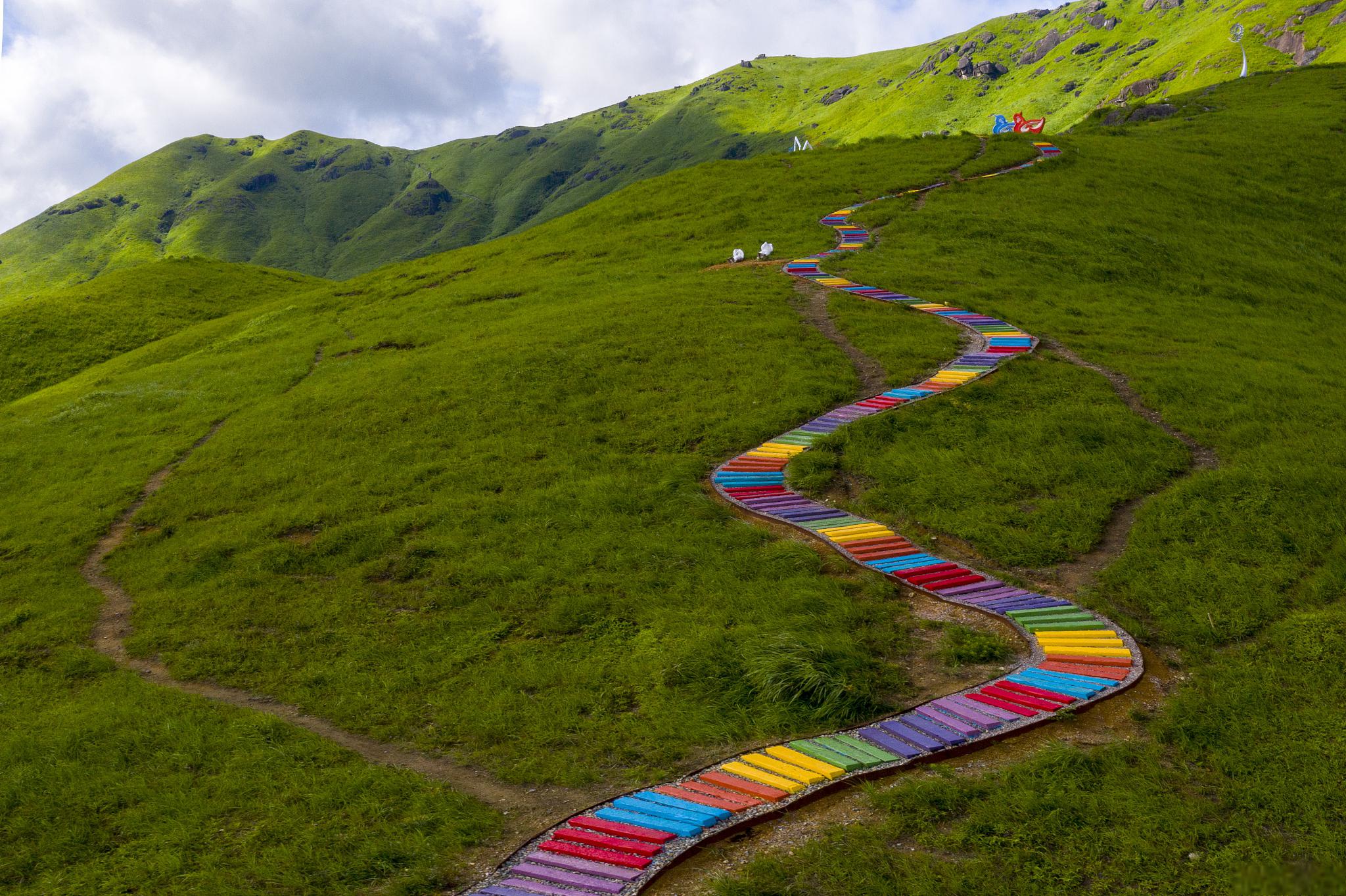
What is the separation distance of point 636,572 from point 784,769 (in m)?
6.16

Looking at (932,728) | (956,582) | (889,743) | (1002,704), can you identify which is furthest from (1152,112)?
(889,743)

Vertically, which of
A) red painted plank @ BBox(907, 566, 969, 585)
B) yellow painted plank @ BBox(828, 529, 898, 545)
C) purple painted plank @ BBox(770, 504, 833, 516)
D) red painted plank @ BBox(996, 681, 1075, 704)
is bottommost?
red painted plank @ BBox(996, 681, 1075, 704)

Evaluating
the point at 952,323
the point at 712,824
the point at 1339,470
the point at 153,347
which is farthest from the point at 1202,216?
the point at 153,347

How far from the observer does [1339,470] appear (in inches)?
579

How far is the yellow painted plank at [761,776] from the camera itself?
8328 mm

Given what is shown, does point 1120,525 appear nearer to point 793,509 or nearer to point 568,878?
point 793,509

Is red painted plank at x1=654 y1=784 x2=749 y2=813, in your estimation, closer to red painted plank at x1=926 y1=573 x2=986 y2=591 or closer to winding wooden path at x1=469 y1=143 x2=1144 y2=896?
winding wooden path at x1=469 y1=143 x2=1144 y2=896

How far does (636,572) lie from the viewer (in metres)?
14.4

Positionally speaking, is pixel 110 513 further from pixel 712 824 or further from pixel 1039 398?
pixel 1039 398

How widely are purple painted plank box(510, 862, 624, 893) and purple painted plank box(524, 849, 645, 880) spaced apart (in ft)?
0.17

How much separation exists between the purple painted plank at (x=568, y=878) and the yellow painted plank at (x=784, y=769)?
2.23 m

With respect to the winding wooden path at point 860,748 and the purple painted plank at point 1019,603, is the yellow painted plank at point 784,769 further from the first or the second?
the purple painted plank at point 1019,603

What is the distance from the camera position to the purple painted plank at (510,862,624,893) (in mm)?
7211

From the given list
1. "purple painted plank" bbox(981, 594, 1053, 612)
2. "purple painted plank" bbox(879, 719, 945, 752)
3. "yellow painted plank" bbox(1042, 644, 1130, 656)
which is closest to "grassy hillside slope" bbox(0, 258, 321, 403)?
"purple painted plank" bbox(879, 719, 945, 752)
